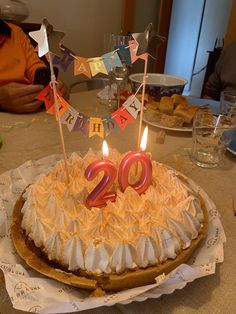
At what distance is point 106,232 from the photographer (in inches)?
20.5

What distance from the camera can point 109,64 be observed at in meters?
0.59

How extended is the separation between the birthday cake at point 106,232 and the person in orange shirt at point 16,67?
75cm

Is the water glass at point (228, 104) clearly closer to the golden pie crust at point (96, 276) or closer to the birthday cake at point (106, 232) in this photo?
the birthday cake at point (106, 232)

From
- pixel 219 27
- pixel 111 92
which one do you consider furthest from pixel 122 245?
pixel 219 27

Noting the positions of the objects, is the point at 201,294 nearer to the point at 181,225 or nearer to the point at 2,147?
the point at 181,225

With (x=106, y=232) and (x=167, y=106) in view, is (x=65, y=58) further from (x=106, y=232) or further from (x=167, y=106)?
(x=167, y=106)

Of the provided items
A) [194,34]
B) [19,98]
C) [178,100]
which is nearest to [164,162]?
[178,100]

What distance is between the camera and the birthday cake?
1.60ft

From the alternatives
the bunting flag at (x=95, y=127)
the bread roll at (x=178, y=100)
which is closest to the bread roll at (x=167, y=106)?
the bread roll at (x=178, y=100)

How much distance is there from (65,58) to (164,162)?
0.52 metres

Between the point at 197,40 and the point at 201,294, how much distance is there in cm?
497

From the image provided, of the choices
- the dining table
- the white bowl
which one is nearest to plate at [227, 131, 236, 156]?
the dining table

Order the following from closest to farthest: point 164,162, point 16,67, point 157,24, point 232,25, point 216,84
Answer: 1. point 164,162
2. point 16,67
3. point 216,84
4. point 232,25
5. point 157,24

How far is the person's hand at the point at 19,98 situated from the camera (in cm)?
127
